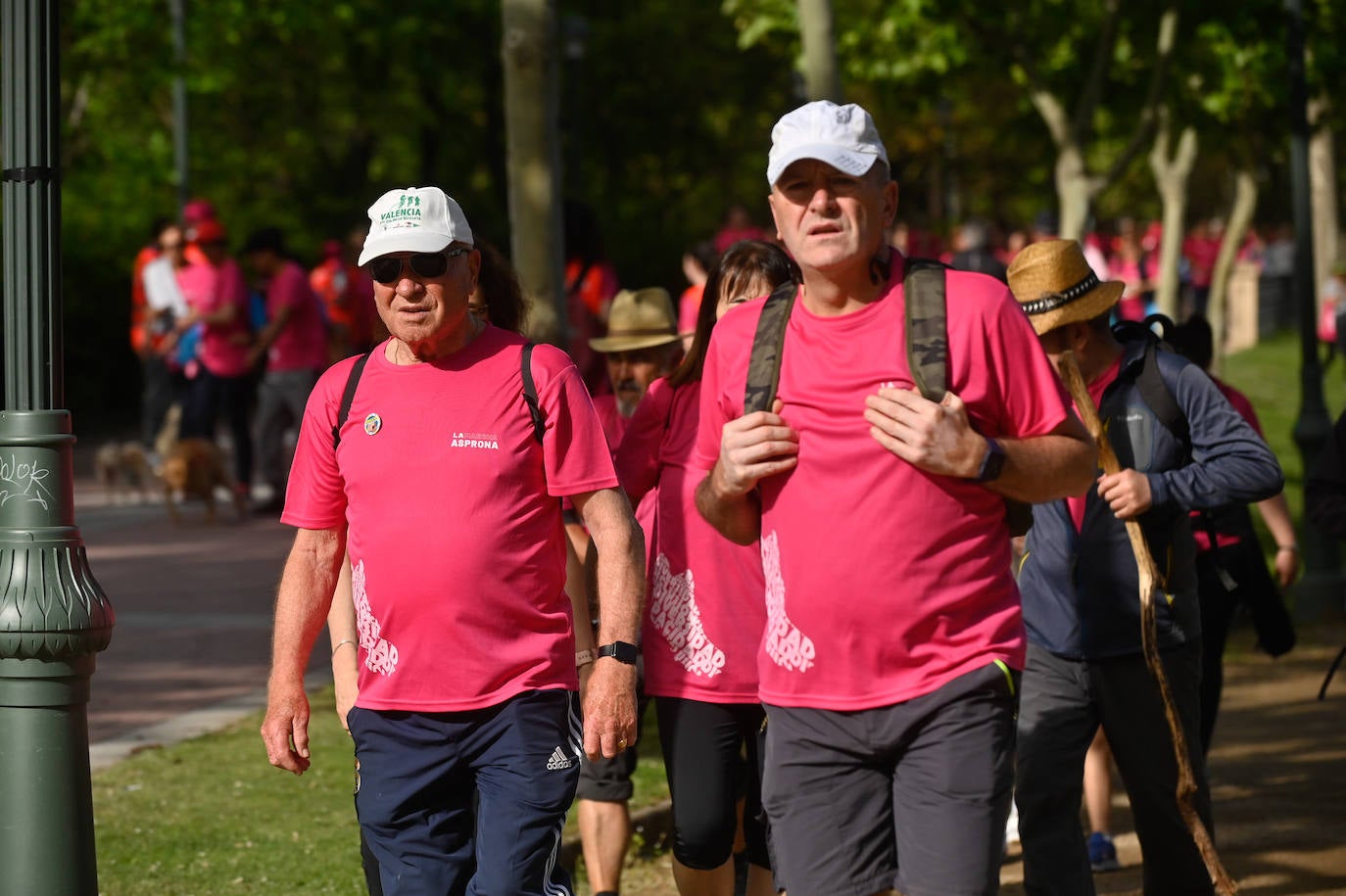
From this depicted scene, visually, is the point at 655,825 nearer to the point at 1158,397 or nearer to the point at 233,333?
the point at 1158,397

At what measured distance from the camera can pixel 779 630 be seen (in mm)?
3951

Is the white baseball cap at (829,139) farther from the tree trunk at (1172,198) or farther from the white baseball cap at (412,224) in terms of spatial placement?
the tree trunk at (1172,198)

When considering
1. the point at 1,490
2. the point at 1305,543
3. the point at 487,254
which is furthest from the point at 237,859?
the point at 1305,543

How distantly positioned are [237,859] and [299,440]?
2445 millimetres

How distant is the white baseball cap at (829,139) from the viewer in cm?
378

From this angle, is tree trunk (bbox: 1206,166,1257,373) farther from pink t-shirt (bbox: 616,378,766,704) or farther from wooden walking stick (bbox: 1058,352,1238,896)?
pink t-shirt (bbox: 616,378,766,704)

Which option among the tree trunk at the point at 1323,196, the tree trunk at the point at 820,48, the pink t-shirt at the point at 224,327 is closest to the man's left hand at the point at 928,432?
the tree trunk at the point at 820,48

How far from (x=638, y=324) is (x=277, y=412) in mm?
10546

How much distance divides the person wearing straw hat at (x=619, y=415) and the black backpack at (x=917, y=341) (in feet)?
5.57

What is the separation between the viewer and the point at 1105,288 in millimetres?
5383

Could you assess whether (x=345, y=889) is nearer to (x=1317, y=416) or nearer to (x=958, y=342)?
(x=958, y=342)

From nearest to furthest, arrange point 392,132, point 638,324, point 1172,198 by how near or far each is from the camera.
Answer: point 638,324
point 1172,198
point 392,132

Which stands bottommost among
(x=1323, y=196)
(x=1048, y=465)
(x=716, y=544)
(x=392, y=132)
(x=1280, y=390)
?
(x=716, y=544)

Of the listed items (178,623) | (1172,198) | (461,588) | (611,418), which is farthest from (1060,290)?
(1172,198)
